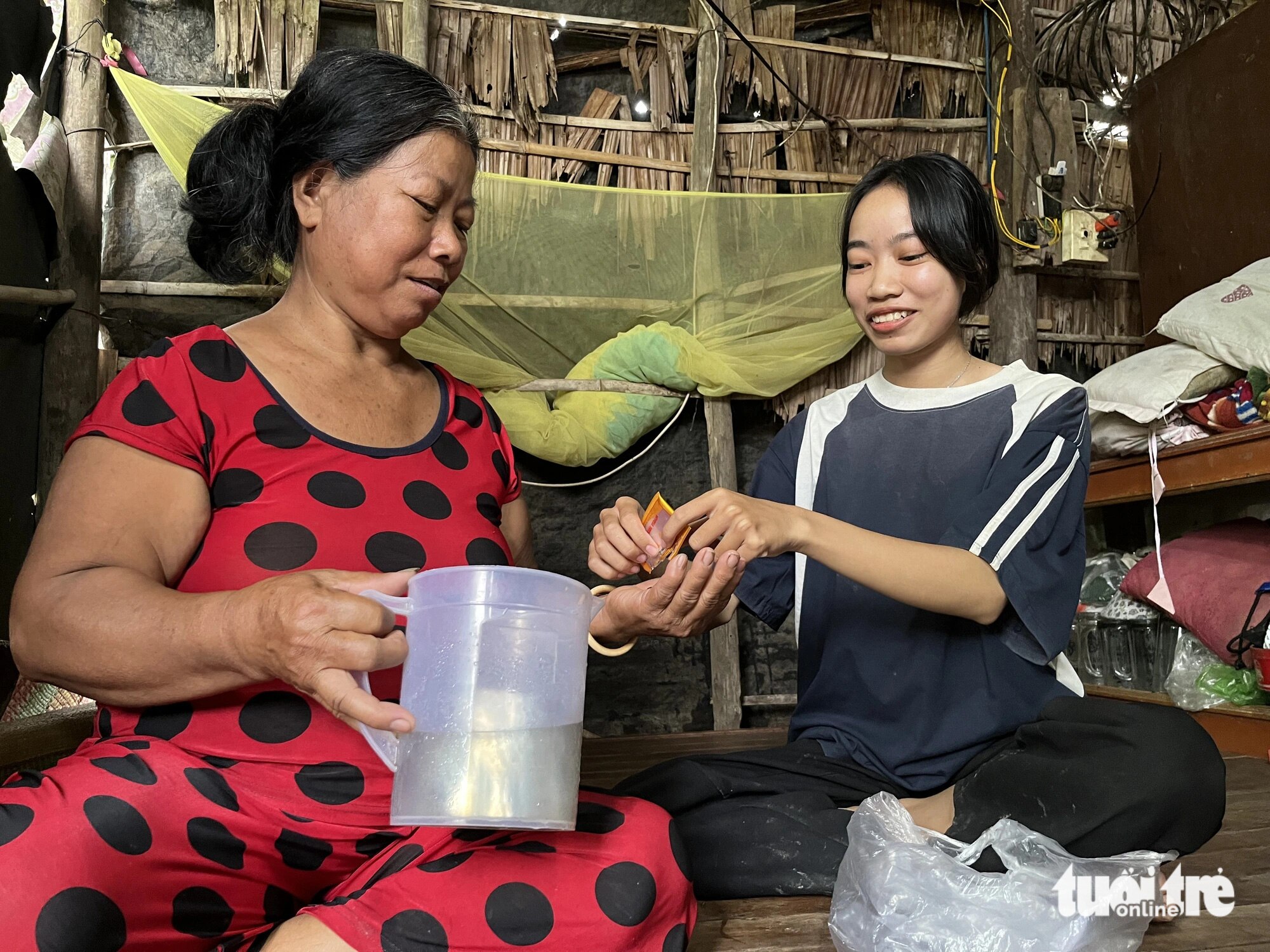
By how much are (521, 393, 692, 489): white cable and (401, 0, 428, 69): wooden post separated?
1445 mm

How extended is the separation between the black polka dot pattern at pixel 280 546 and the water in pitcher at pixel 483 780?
32 centimetres

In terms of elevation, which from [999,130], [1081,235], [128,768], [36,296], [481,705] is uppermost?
[999,130]

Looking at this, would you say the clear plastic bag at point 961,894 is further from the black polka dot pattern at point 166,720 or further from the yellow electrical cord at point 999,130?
the yellow electrical cord at point 999,130

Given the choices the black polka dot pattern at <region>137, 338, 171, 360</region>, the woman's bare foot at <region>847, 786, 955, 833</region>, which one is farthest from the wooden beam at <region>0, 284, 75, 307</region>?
the woman's bare foot at <region>847, 786, 955, 833</region>

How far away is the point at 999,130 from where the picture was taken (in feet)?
12.5

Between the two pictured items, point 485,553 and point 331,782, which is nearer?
point 331,782

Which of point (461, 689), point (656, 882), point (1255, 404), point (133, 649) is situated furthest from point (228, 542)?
point (1255, 404)

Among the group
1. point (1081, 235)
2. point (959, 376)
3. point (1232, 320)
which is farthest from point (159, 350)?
point (1081, 235)

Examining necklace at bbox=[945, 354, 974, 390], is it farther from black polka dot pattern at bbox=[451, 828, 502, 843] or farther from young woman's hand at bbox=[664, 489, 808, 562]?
black polka dot pattern at bbox=[451, 828, 502, 843]

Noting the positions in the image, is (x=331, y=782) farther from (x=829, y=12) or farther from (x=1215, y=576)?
(x=829, y=12)

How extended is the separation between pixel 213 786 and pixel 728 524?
1.95ft

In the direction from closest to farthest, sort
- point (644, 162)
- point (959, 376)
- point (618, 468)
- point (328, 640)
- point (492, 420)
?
point (328, 640)
point (492, 420)
point (959, 376)
point (618, 468)
point (644, 162)

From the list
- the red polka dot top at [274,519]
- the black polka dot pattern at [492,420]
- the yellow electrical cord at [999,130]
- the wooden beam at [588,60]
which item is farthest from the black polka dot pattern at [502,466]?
the yellow electrical cord at [999,130]

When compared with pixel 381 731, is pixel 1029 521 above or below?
above
